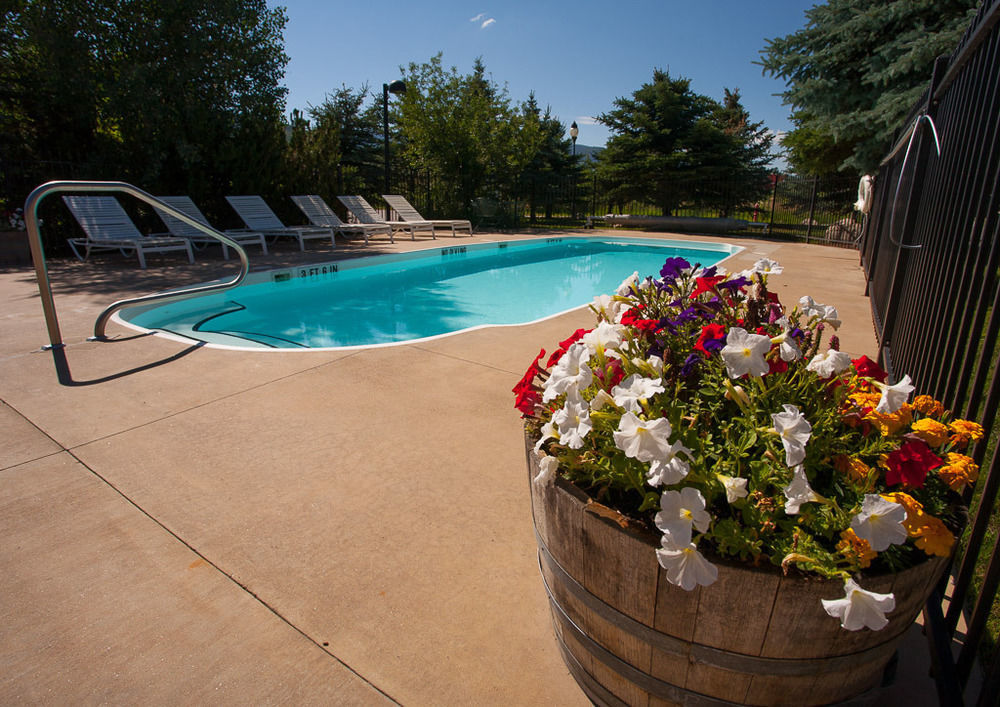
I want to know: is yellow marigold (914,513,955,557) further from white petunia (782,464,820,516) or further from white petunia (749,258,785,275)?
white petunia (749,258,785,275)

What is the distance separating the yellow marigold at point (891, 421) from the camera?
41.2 inches

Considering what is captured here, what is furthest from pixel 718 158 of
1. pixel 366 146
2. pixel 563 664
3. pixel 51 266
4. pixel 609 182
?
pixel 563 664

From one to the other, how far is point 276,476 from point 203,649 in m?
0.85

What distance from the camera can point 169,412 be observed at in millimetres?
2787

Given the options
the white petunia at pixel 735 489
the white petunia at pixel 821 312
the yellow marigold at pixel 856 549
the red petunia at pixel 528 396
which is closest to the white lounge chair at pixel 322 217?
the red petunia at pixel 528 396

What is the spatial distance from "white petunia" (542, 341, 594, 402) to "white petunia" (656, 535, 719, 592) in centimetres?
37

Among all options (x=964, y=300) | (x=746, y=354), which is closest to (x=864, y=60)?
(x=964, y=300)

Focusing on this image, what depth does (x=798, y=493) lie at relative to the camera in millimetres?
897

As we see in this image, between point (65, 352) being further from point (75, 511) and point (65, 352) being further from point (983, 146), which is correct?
point (983, 146)

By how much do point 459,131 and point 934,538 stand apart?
1541 cm

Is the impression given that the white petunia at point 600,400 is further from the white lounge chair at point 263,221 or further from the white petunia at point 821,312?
the white lounge chair at point 263,221

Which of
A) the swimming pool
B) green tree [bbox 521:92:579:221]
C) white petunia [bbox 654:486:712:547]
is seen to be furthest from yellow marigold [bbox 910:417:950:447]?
green tree [bbox 521:92:579:221]

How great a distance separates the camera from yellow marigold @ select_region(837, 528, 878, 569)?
34.2 inches

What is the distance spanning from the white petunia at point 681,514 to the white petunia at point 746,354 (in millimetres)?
260
